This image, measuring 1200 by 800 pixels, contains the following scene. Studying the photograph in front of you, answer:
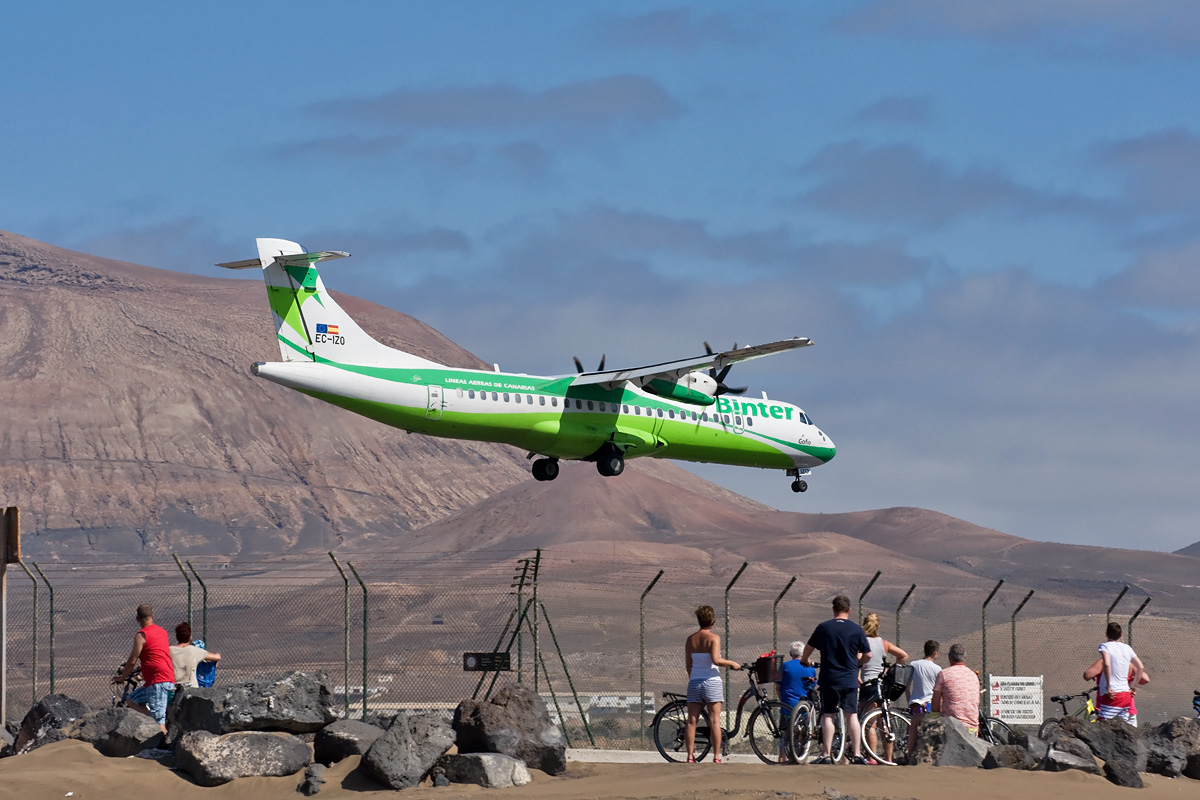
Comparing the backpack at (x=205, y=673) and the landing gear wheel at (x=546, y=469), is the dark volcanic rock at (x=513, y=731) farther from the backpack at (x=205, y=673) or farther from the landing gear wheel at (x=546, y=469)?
the landing gear wheel at (x=546, y=469)

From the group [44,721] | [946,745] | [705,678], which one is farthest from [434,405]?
[946,745]

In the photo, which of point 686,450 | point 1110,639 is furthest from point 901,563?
point 1110,639

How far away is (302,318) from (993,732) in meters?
19.8

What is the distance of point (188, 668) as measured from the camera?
1817 centimetres

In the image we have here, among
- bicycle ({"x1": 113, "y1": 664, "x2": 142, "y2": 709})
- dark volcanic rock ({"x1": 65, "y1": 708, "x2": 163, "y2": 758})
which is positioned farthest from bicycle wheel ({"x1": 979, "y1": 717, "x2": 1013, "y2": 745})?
bicycle ({"x1": 113, "y1": 664, "x2": 142, "y2": 709})

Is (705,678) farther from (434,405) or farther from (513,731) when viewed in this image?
(434,405)

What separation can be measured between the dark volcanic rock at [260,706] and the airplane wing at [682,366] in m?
20.6

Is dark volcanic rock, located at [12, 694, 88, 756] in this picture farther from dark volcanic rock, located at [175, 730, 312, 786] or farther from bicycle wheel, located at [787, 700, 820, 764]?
bicycle wheel, located at [787, 700, 820, 764]

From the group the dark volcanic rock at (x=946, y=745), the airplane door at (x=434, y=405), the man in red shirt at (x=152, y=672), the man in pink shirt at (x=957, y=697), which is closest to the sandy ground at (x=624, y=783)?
the dark volcanic rock at (x=946, y=745)

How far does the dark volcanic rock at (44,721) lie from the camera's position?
17641 millimetres

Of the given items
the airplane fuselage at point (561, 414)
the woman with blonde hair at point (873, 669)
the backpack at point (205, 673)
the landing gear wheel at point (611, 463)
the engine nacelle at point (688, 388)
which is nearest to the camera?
the woman with blonde hair at point (873, 669)

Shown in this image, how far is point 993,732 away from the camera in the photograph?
18250 millimetres

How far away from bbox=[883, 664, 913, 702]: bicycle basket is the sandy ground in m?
1.75

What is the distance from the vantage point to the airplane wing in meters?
37.2
